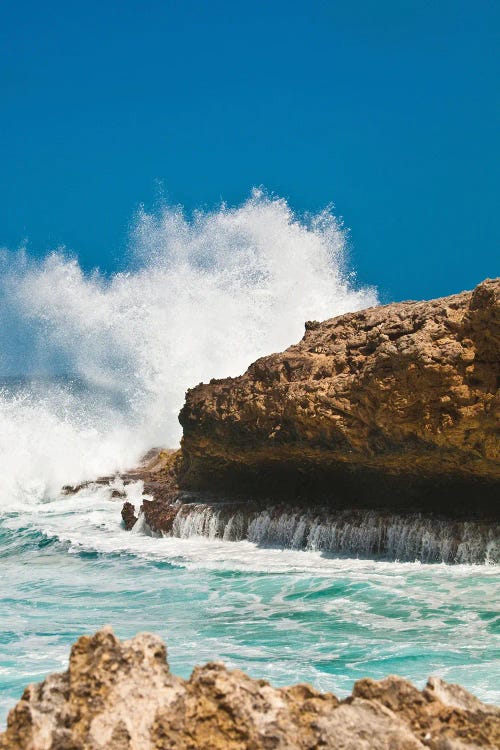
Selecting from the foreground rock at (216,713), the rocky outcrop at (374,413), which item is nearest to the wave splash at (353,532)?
the rocky outcrop at (374,413)

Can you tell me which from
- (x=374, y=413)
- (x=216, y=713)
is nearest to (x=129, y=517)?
(x=374, y=413)

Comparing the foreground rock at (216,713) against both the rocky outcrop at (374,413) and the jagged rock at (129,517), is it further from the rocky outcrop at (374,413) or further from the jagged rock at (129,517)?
the jagged rock at (129,517)

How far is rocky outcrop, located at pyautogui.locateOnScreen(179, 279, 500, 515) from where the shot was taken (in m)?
9.66

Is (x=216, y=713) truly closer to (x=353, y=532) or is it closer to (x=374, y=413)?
(x=374, y=413)

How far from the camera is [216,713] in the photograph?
283 centimetres

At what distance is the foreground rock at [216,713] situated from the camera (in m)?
2.70

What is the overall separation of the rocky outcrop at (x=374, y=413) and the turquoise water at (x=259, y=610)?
135 centimetres

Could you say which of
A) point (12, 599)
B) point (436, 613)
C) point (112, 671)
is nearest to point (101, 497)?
point (12, 599)

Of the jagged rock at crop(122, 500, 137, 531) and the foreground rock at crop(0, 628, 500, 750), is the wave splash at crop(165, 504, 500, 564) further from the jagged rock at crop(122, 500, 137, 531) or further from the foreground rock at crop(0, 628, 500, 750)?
the foreground rock at crop(0, 628, 500, 750)

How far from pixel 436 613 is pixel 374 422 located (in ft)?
10.5

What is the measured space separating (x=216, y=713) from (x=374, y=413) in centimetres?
787

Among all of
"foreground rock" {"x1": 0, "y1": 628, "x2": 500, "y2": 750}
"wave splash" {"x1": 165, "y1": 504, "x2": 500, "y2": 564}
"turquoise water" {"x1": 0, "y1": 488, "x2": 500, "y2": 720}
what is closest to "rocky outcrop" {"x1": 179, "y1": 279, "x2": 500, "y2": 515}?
"wave splash" {"x1": 165, "y1": 504, "x2": 500, "y2": 564}

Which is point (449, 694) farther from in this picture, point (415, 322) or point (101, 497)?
point (101, 497)

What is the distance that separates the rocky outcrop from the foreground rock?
6932 mm
